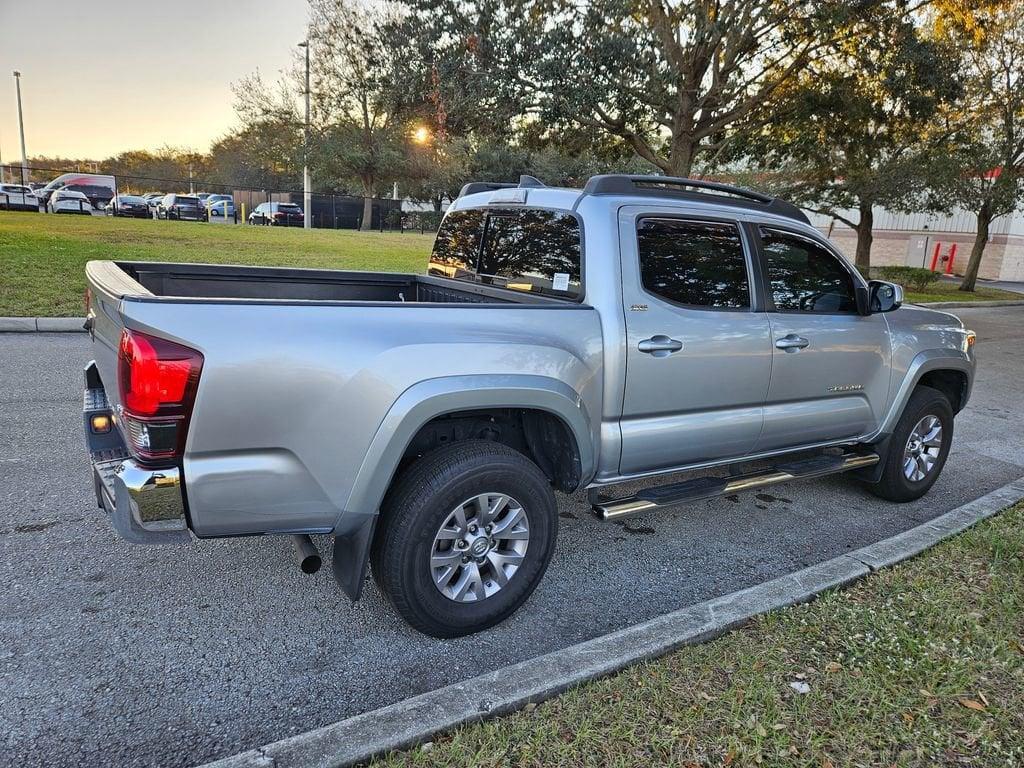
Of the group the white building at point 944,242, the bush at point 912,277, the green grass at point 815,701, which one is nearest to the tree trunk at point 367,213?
the white building at point 944,242

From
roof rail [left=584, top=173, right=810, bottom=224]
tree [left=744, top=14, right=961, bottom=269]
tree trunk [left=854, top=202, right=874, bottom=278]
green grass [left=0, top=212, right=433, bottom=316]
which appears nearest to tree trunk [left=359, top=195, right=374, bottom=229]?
green grass [left=0, top=212, right=433, bottom=316]

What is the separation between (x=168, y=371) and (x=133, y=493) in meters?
0.45

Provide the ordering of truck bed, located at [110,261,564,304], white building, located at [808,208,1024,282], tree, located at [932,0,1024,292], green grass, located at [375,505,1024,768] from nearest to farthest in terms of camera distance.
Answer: green grass, located at [375,505,1024,768]
truck bed, located at [110,261,564,304]
tree, located at [932,0,1024,292]
white building, located at [808,208,1024,282]

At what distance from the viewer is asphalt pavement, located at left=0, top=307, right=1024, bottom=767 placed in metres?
2.41

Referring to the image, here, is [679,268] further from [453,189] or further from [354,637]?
[453,189]

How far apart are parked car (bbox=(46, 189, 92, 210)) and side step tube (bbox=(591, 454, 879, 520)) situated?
31.6 m

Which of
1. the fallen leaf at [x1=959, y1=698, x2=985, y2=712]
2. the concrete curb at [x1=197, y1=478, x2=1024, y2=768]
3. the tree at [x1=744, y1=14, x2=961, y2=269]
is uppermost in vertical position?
the tree at [x1=744, y1=14, x2=961, y2=269]

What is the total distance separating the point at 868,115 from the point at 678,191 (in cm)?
1261

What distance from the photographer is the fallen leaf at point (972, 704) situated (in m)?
2.53

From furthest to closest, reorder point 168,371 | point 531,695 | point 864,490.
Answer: point 864,490 < point 531,695 < point 168,371

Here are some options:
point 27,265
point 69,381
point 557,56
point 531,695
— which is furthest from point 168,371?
point 27,265

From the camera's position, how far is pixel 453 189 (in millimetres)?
46688

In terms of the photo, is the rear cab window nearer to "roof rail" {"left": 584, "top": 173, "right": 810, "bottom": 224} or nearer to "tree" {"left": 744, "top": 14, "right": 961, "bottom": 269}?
"roof rail" {"left": 584, "top": 173, "right": 810, "bottom": 224}

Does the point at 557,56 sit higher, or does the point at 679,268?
the point at 557,56
